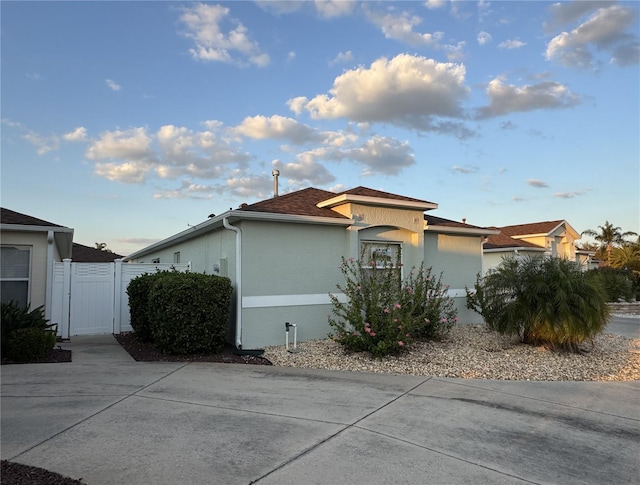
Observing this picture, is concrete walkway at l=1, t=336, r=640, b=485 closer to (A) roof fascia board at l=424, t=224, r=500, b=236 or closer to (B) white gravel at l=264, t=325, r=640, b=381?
(B) white gravel at l=264, t=325, r=640, b=381

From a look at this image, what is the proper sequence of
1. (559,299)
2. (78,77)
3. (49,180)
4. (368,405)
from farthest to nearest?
(49,180)
(78,77)
(559,299)
(368,405)

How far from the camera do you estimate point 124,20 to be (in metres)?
9.71

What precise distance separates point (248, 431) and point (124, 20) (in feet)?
30.8

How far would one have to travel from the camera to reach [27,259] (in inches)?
416

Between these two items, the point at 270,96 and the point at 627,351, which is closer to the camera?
the point at 627,351

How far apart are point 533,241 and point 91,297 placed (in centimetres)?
2237

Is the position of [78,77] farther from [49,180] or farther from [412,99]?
[412,99]

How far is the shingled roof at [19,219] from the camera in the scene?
10.2 metres

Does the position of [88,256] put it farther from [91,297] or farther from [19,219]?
[19,219]

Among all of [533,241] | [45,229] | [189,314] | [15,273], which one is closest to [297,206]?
[189,314]

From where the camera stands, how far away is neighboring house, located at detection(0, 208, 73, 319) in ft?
33.7

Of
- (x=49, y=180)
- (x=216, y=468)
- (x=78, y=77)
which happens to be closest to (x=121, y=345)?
(x=49, y=180)

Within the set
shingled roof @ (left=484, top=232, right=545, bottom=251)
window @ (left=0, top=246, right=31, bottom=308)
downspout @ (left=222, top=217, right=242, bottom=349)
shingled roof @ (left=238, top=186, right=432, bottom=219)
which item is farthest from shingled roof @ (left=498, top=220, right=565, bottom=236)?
window @ (left=0, top=246, right=31, bottom=308)

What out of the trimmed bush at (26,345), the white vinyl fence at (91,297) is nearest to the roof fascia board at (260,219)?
the white vinyl fence at (91,297)
